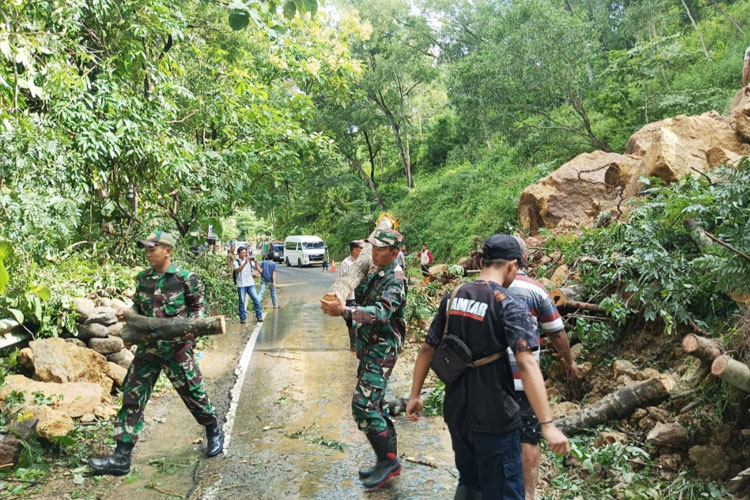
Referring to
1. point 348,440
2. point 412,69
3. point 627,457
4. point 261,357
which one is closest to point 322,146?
point 261,357

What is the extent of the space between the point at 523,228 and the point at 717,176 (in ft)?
24.1

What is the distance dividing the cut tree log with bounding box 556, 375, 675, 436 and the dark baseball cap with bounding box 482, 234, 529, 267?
2.40 meters

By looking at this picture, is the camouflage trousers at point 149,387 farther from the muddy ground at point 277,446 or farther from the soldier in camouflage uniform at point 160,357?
the muddy ground at point 277,446

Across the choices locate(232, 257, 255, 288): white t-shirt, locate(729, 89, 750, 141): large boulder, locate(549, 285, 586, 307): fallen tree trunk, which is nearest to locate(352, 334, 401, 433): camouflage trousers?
locate(549, 285, 586, 307): fallen tree trunk

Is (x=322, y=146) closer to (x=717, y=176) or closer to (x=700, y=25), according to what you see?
(x=717, y=176)

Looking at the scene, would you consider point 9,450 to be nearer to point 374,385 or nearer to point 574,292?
point 374,385

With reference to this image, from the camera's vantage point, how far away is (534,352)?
3.38m

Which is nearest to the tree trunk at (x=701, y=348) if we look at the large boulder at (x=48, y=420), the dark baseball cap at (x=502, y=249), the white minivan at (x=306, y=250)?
the dark baseball cap at (x=502, y=249)

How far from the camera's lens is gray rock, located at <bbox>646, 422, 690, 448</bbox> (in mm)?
4011

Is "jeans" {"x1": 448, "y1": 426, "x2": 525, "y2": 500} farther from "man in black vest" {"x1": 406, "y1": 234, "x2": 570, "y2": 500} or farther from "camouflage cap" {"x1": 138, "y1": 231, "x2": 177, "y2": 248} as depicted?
"camouflage cap" {"x1": 138, "y1": 231, "x2": 177, "y2": 248}

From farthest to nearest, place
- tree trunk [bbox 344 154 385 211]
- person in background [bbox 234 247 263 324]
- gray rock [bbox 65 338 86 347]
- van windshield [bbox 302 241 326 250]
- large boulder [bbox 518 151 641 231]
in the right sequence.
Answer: van windshield [bbox 302 241 326 250]
tree trunk [bbox 344 154 385 211]
person in background [bbox 234 247 263 324]
large boulder [bbox 518 151 641 231]
gray rock [bbox 65 338 86 347]

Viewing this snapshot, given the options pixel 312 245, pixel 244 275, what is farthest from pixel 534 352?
pixel 312 245

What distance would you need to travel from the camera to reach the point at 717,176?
644 centimetres

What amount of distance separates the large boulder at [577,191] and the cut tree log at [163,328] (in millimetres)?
8353
